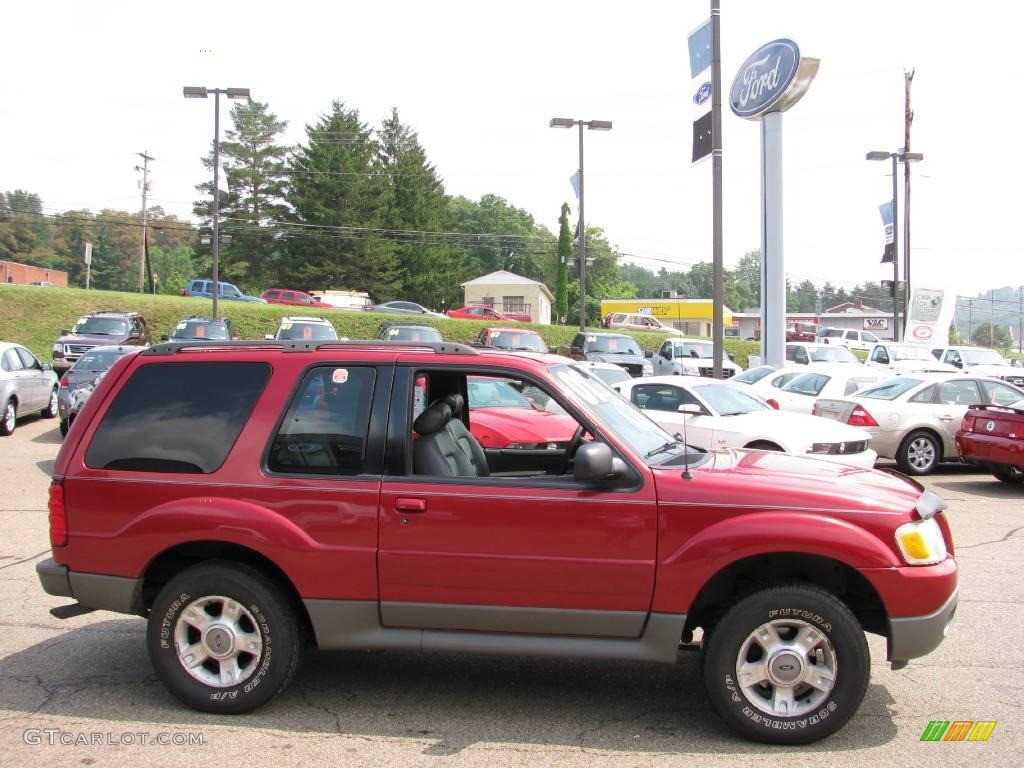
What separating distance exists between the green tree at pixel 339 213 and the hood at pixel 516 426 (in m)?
54.2

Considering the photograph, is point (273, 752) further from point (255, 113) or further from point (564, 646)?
point (255, 113)

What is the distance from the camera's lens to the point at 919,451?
1309 centimetres

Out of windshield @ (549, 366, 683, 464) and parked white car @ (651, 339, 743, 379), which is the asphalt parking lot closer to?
windshield @ (549, 366, 683, 464)

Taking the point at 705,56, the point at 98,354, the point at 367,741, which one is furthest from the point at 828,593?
the point at 98,354

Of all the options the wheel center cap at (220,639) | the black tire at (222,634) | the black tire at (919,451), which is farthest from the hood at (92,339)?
the wheel center cap at (220,639)

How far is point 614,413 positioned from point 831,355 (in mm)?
25681

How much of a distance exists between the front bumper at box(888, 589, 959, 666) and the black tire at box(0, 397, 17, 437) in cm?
1549

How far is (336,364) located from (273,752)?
1876mm

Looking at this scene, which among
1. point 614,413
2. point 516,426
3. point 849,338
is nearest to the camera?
point 614,413

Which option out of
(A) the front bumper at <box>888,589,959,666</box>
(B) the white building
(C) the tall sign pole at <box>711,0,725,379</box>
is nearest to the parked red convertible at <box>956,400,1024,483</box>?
(C) the tall sign pole at <box>711,0,725,379</box>

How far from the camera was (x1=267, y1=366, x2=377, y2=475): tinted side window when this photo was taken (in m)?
4.32

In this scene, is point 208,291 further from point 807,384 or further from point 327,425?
point 327,425

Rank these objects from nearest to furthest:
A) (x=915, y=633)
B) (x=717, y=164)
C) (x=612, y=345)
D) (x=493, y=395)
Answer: (x=915, y=633) → (x=493, y=395) → (x=717, y=164) → (x=612, y=345)

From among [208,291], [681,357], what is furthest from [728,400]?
[208,291]
